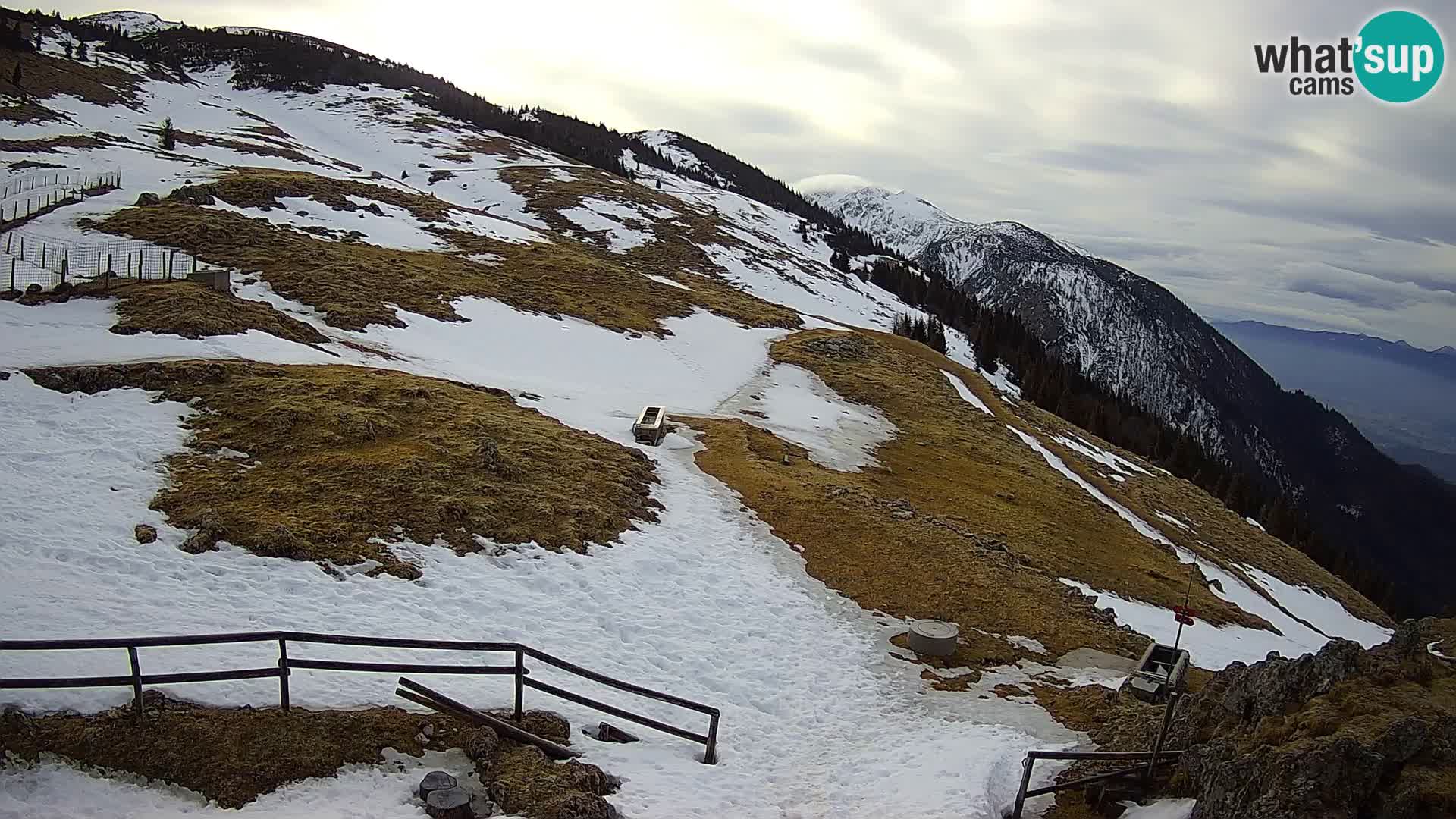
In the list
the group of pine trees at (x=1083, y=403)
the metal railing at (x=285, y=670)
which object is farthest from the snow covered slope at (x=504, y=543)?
the group of pine trees at (x=1083, y=403)

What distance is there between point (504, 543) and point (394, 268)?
33.5m

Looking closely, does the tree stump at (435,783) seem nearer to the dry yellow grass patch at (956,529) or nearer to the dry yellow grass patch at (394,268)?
the dry yellow grass patch at (956,529)

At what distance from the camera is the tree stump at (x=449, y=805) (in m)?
9.15

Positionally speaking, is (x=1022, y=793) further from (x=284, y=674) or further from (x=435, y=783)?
(x=284, y=674)

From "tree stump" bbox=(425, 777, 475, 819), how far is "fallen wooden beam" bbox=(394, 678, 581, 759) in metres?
1.54

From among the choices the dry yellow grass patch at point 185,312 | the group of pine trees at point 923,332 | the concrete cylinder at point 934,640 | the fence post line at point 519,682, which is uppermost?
the group of pine trees at point 923,332

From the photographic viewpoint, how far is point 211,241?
41000mm

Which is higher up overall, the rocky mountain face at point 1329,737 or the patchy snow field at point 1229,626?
the rocky mountain face at point 1329,737

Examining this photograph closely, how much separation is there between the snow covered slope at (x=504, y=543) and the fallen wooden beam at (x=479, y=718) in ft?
1.49

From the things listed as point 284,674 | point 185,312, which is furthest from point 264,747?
point 185,312

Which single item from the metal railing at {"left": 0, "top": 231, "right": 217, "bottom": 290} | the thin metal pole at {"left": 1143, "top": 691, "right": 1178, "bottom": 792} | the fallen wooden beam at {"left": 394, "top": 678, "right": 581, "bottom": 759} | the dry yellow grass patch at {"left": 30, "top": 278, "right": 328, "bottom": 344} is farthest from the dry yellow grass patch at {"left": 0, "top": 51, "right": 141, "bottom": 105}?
the thin metal pole at {"left": 1143, "top": 691, "right": 1178, "bottom": 792}

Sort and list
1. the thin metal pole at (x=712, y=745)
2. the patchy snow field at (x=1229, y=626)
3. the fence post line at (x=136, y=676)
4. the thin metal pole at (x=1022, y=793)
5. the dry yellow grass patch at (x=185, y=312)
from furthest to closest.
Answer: the dry yellow grass patch at (x=185, y=312)
the patchy snow field at (x=1229, y=626)
the thin metal pole at (x=712, y=745)
the thin metal pole at (x=1022, y=793)
the fence post line at (x=136, y=676)

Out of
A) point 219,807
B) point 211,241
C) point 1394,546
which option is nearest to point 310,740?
point 219,807

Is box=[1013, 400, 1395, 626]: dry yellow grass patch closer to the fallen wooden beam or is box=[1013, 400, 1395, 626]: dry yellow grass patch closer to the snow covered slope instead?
the snow covered slope
